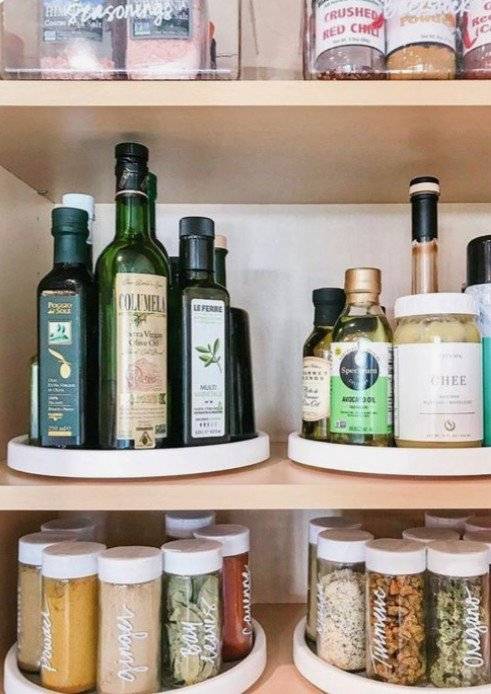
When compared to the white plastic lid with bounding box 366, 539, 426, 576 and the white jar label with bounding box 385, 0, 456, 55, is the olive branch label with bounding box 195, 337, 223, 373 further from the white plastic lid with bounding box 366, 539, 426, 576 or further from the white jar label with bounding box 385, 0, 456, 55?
the white jar label with bounding box 385, 0, 456, 55

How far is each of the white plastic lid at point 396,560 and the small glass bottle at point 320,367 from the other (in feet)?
0.46

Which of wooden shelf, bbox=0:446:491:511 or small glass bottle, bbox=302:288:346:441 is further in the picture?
small glass bottle, bbox=302:288:346:441

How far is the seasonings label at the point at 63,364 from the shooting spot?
0.71 m

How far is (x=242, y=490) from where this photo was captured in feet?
2.13

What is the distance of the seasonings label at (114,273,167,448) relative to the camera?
68 centimetres

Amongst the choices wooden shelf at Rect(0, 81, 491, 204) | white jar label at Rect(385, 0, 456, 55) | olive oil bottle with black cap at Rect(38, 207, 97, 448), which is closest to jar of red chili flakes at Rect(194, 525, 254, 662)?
olive oil bottle with black cap at Rect(38, 207, 97, 448)

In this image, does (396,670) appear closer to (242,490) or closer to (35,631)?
(242,490)

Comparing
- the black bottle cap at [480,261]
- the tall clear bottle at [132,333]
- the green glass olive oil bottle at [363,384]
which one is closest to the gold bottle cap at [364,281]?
the green glass olive oil bottle at [363,384]

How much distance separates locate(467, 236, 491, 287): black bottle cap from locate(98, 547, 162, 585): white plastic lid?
0.48 m

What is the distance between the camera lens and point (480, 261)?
75 centimetres

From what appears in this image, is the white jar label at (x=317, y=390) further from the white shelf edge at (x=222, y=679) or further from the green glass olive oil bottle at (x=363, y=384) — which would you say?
the white shelf edge at (x=222, y=679)

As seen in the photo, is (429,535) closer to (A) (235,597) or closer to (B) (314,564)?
(B) (314,564)

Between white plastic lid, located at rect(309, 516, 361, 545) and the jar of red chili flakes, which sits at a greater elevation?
white plastic lid, located at rect(309, 516, 361, 545)

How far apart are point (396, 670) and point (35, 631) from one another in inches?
15.9
